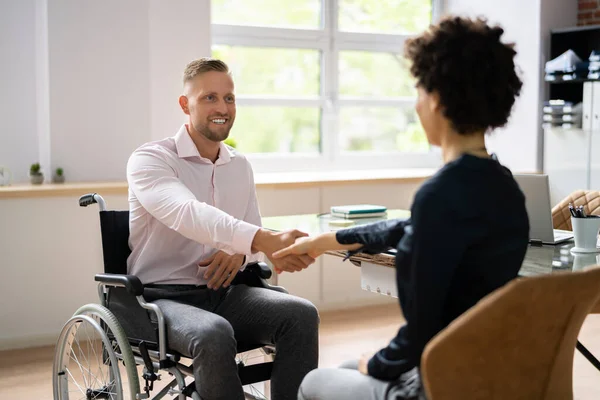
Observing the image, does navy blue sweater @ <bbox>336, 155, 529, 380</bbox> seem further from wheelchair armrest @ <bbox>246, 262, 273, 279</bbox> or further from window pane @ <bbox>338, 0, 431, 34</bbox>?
window pane @ <bbox>338, 0, 431, 34</bbox>

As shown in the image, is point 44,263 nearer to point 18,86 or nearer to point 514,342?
point 18,86

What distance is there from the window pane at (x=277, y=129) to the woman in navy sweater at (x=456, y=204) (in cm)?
403

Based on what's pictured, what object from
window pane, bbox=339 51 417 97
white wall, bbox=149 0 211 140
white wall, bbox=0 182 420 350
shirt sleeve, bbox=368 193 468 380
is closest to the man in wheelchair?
shirt sleeve, bbox=368 193 468 380

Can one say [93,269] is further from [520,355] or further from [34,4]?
[520,355]

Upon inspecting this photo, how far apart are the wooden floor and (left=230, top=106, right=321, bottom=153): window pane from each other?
1.37 m

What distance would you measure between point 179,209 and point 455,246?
A: 1.14 metres

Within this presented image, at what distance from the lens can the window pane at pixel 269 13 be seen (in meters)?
5.52

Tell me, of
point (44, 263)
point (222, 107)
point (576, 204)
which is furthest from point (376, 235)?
point (44, 263)

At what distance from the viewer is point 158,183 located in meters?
2.55

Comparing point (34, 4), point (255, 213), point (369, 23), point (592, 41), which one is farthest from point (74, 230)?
point (592, 41)

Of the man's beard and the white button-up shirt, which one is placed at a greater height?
the man's beard

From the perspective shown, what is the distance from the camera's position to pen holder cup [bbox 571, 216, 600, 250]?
94.9 inches

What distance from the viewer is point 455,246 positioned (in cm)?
149

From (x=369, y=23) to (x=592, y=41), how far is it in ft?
5.40
